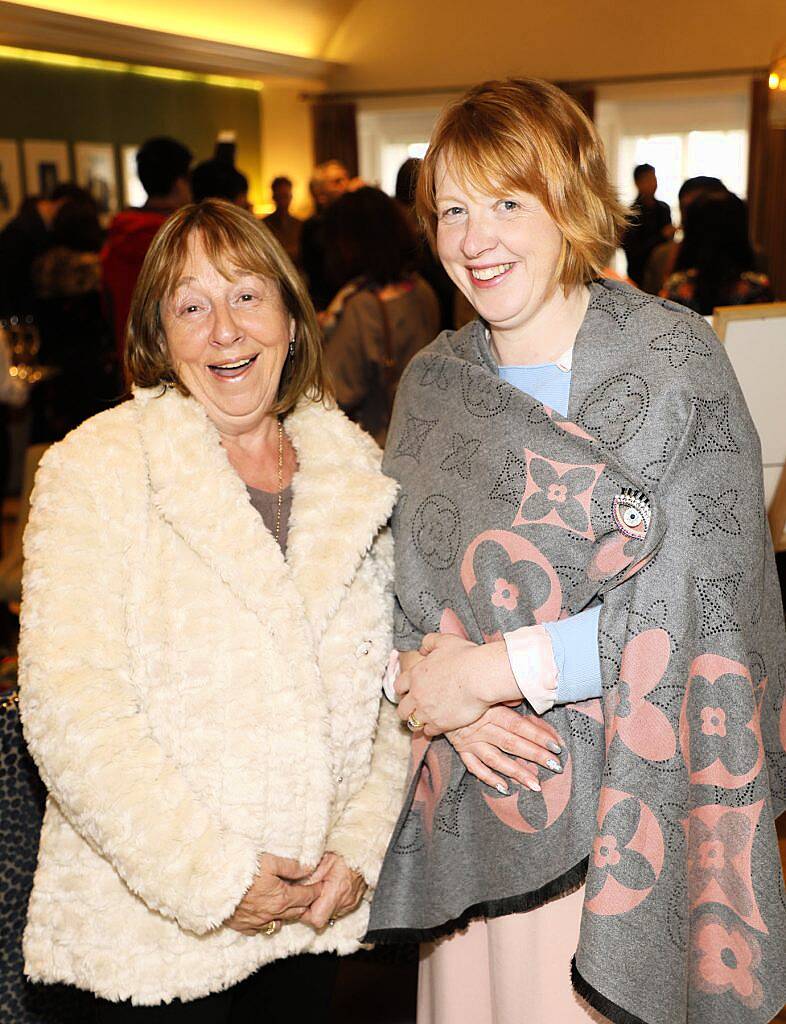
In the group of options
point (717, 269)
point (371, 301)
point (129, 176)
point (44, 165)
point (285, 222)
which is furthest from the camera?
point (129, 176)

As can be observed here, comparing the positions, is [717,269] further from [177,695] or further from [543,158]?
[177,695]

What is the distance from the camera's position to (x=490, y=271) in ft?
5.33

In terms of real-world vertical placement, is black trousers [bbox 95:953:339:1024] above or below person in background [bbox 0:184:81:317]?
below

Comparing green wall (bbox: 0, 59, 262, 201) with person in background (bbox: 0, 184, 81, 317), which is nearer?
person in background (bbox: 0, 184, 81, 317)

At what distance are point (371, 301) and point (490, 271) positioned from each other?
238 centimetres

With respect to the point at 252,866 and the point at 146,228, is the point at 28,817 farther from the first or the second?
the point at 146,228

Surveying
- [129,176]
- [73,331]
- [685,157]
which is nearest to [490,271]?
[73,331]

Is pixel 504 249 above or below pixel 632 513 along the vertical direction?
above

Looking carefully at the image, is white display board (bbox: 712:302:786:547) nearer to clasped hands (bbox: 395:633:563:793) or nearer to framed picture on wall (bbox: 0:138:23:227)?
clasped hands (bbox: 395:633:563:793)

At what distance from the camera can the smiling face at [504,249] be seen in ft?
5.24

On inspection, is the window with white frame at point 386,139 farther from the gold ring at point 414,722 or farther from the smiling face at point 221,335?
the gold ring at point 414,722

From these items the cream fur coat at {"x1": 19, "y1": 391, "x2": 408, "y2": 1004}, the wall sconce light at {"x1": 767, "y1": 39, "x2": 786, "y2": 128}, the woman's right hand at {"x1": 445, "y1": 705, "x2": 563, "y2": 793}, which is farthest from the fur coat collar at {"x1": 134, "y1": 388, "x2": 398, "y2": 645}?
the wall sconce light at {"x1": 767, "y1": 39, "x2": 786, "y2": 128}

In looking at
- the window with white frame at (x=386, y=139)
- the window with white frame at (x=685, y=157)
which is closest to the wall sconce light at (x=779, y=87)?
the window with white frame at (x=685, y=157)

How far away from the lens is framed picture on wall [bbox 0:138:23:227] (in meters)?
8.90
